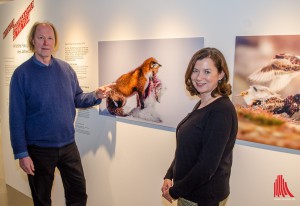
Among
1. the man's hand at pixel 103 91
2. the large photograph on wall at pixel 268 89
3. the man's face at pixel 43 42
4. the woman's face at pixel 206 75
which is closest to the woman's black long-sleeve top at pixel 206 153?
the woman's face at pixel 206 75

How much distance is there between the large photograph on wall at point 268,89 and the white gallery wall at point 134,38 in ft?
0.22

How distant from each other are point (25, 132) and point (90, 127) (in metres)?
0.72

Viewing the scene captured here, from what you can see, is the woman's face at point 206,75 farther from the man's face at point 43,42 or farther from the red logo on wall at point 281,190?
the man's face at point 43,42

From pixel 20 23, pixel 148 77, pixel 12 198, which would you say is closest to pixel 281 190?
pixel 148 77

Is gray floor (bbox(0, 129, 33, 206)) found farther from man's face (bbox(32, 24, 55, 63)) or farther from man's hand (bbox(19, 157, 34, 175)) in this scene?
man's face (bbox(32, 24, 55, 63))

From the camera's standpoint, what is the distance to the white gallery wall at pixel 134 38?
165 centimetres

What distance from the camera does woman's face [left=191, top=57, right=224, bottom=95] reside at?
134cm

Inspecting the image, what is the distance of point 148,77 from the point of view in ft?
7.19

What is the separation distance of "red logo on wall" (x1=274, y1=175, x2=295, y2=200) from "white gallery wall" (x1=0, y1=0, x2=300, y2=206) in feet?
0.07

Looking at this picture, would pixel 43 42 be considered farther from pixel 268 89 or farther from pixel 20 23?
pixel 268 89

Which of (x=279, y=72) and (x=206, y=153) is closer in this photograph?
(x=206, y=153)

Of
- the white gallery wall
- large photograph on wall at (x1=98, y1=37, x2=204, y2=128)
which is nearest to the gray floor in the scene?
the white gallery wall

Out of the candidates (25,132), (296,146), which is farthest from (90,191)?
(296,146)

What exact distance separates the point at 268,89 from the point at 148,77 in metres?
0.91
